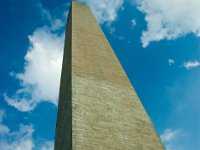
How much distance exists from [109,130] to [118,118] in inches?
25.7

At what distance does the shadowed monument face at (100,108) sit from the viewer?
7281mm

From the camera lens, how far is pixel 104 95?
8812mm

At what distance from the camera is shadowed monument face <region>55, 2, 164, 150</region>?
23.9ft

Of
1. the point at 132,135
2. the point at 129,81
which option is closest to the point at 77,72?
the point at 129,81

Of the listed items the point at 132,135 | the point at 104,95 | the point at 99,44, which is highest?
the point at 99,44

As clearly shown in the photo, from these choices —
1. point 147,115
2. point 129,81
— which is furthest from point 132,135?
point 129,81

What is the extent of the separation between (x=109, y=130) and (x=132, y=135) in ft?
2.14

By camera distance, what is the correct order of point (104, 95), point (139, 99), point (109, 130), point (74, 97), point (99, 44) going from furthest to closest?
point (99, 44) → point (139, 99) → point (104, 95) → point (74, 97) → point (109, 130)

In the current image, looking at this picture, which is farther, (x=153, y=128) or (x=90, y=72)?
(x=90, y=72)

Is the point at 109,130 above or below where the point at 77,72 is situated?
below

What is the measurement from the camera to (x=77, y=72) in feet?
30.1

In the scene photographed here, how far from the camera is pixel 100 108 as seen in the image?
8211 mm

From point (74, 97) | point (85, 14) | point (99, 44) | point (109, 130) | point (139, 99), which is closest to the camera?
point (109, 130)

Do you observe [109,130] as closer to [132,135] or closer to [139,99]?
[132,135]
